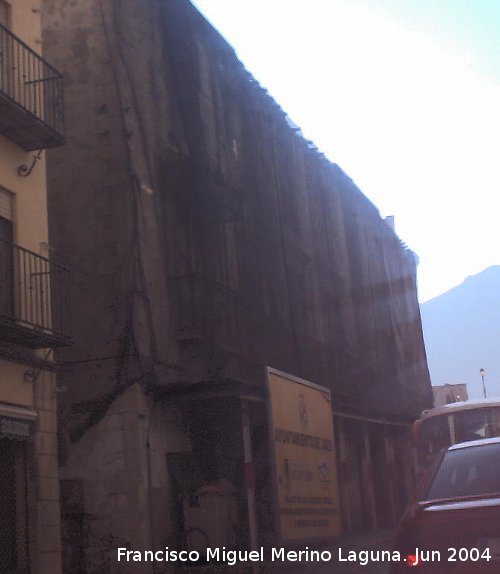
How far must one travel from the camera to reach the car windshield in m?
6.89

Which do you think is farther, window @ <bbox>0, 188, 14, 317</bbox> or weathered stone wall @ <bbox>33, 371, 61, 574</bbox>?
weathered stone wall @ <bbox>33, 371, 61, 574</bbox>

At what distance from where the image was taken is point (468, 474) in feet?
23.2

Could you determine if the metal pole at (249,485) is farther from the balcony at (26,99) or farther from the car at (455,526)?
the car at (455,526)

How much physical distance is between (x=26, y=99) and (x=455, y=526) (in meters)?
11.4

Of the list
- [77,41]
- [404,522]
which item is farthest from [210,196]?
[404,522]

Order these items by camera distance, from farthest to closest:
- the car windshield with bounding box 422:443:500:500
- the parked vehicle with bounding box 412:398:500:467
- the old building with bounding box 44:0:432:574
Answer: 1. the parked vehicle with bounding box 412:398:500:467
2. the old building with bounding box 44:0:432:574
3. the car windshield with bounding box 422:443:500:500

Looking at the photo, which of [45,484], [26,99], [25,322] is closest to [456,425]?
[45,484]

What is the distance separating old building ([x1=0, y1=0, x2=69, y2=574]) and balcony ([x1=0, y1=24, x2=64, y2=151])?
15mm

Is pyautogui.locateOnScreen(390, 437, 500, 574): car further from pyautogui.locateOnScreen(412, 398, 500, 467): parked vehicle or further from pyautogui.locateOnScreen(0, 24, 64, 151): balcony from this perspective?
pyautogui.locateOnScreen(412, 398, 500, 467): parked vehicle

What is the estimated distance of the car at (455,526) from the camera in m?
6.11

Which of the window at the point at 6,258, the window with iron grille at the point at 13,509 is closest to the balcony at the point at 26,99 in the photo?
the window at the point at 6,258

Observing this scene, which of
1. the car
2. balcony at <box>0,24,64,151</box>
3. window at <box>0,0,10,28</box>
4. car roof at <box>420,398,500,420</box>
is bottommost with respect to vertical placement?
the car

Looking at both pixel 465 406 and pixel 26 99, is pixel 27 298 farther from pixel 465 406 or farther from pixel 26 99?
pixel 465 406

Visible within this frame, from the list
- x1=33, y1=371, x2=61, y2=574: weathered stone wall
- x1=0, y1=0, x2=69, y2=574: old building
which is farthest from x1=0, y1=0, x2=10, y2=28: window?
x1=33, y1=371, x2=61, y2=574: weathered stone wall
